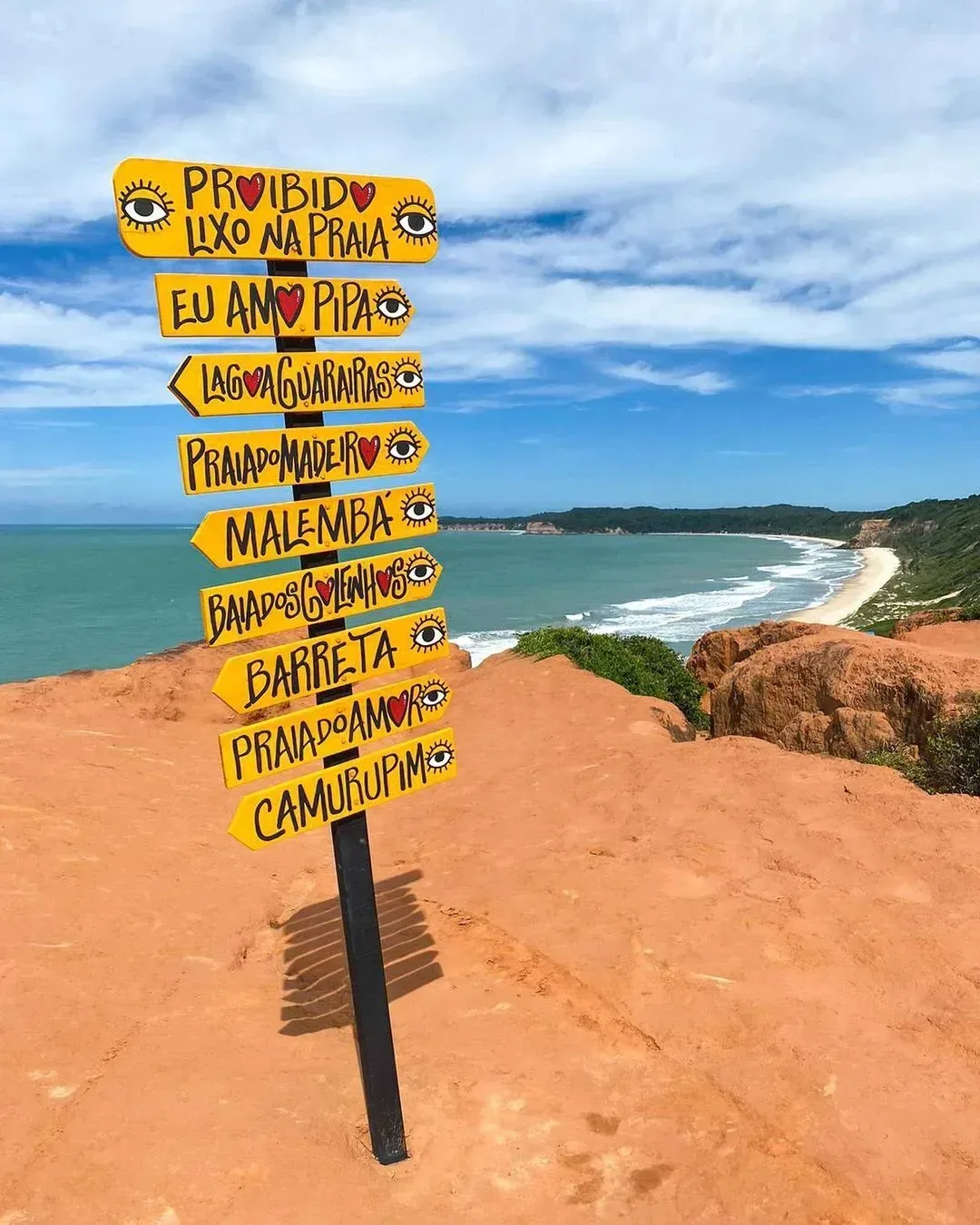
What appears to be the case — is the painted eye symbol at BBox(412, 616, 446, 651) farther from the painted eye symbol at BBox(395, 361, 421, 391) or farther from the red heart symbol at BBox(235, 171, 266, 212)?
the red heart symbol at BBox(235, 171, 266, 212)

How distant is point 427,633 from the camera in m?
4.13

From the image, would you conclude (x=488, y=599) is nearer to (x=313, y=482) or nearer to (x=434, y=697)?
(x=434, y=697)

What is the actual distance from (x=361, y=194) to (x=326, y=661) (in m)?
→ 2.11

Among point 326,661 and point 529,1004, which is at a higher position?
point 326,661

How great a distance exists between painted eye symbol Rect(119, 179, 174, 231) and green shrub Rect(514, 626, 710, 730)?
11.6 m

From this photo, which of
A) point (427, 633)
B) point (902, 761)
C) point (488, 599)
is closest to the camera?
point (427, 633)

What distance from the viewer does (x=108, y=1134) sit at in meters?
3.89

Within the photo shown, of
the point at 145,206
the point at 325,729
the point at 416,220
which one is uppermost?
the point at 416,220

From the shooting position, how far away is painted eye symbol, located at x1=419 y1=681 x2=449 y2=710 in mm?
4156

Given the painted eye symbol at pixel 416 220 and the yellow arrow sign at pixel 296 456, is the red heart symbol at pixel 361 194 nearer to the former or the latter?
the painted eye symbol at pixel 416 220

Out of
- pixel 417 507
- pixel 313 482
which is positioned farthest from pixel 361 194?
pixel 417 507

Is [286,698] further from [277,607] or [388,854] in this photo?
[388,854]

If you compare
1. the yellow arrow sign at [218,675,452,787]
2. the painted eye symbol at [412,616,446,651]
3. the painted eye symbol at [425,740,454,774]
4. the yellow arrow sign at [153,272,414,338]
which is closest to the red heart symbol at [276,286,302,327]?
the yellow arrow sign at [153,272,414,338]

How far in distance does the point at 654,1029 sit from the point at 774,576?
71477 millimetres
